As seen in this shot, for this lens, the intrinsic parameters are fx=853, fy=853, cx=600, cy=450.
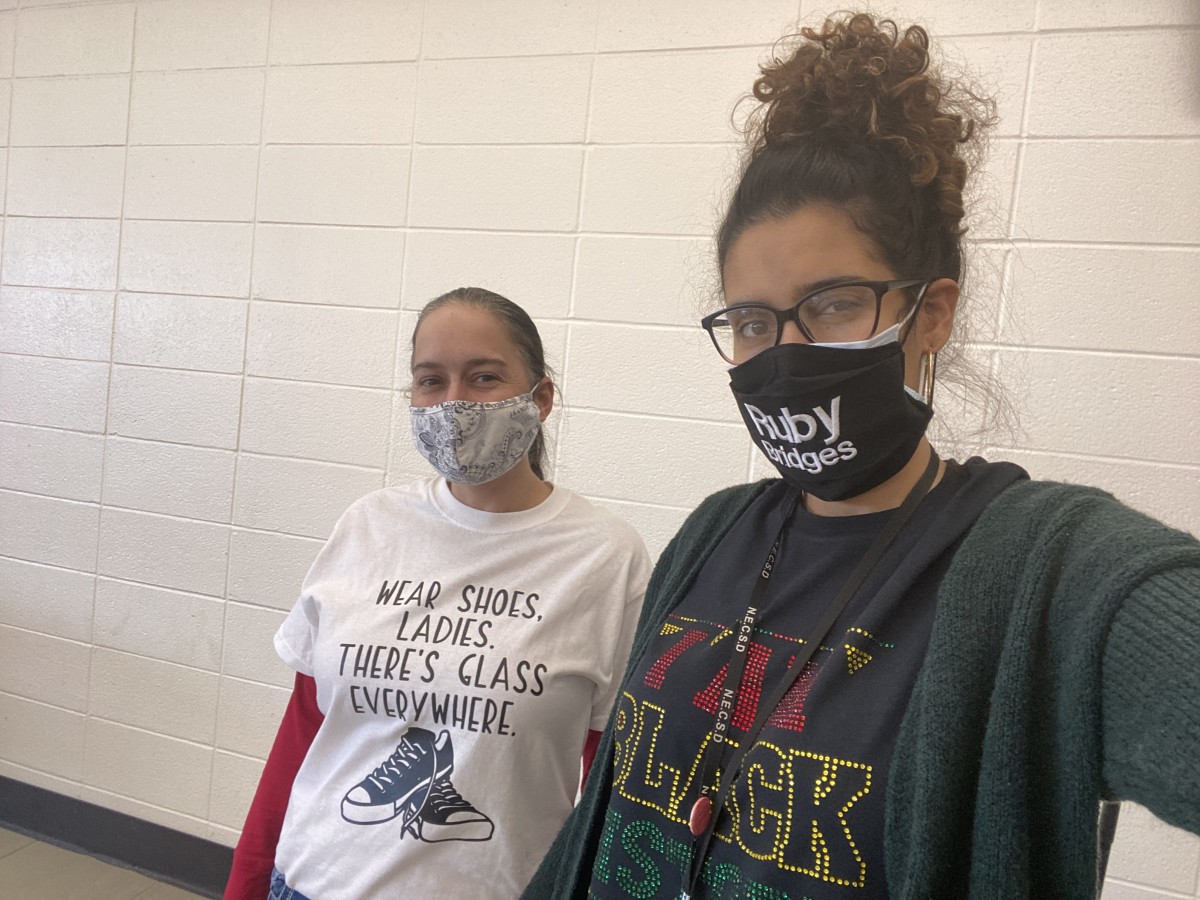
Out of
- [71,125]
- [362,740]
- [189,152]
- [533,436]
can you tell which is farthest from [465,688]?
[71,125]

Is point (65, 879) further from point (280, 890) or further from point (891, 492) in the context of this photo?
point (891, 492)

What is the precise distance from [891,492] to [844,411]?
0.10 m

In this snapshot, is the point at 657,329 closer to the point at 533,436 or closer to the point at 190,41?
the point at 533,436

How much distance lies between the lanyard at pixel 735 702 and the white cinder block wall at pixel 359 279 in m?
1.19

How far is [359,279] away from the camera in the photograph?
2393mm

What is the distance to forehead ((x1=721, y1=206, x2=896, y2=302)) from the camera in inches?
32.8

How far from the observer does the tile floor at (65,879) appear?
2.46 m

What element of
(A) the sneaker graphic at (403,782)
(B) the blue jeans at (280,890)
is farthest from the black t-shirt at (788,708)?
(B) the blue jeans at (280,890)

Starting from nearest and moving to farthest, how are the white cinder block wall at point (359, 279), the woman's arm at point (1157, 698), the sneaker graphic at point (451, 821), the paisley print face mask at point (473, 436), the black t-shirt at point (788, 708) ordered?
the woman's arm at point (1157, 698)
the black t-shirt at point (788, 708)
the sneaker graphic at point (451, 821)
the paisley print face mask at point (473, 436)
the white cinder block wall at point (359, 279)

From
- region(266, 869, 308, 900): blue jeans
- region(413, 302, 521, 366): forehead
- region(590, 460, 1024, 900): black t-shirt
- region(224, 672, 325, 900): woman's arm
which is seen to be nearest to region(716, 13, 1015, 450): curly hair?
region(590, 460, 1024, 900): black t-shirt

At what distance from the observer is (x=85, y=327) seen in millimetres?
2725

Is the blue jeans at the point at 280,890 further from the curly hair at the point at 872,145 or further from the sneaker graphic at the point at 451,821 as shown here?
the curly hair at the point at 872,145

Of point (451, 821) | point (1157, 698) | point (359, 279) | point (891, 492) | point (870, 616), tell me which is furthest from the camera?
point (359, 279)

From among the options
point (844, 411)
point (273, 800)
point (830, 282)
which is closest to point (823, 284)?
point (830, 282)
